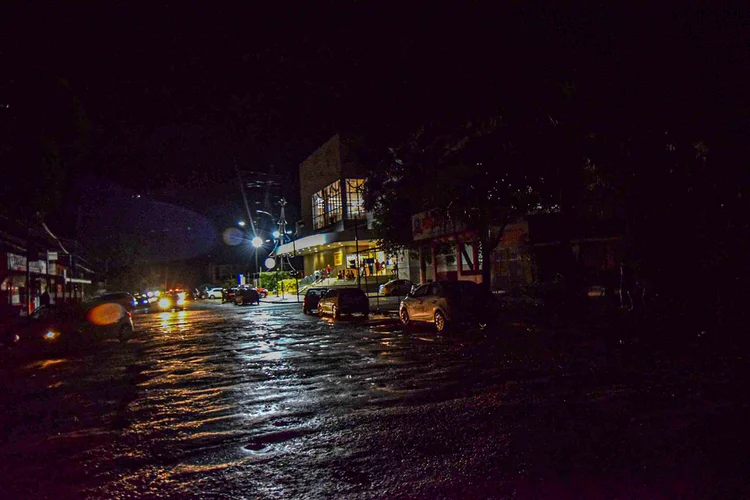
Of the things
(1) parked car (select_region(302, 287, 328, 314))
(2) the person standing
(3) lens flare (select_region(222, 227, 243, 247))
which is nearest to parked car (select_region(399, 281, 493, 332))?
(2) the person standing

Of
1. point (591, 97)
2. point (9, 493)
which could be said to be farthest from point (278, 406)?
point (591, 97)

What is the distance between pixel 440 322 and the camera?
1830cm

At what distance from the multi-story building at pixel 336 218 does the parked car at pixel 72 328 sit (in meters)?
33.9

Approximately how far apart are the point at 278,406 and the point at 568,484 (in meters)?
4.46

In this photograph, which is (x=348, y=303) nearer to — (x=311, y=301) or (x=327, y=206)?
(x=311, y=301)

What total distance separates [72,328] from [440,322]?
10580 millimetres

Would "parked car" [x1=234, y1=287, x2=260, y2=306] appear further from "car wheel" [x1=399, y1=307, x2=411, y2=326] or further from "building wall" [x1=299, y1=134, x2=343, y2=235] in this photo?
"car wheel" [x1=399, y1=307, x2=411, y2=326]

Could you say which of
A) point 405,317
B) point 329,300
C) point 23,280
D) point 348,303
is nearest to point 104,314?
point 405,317

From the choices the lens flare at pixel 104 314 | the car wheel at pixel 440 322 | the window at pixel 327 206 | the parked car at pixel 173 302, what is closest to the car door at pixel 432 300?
the car wheel at pixel 440 322

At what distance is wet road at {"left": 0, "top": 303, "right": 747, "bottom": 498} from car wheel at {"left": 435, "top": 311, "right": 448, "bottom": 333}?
5.40 m

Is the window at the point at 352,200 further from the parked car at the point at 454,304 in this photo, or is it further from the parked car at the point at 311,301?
the parked car at the point at 454,304

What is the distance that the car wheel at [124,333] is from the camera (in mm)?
18077

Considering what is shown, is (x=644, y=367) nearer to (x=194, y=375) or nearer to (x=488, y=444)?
(x=488, y=444)

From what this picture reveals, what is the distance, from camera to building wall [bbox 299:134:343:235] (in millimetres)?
62719
